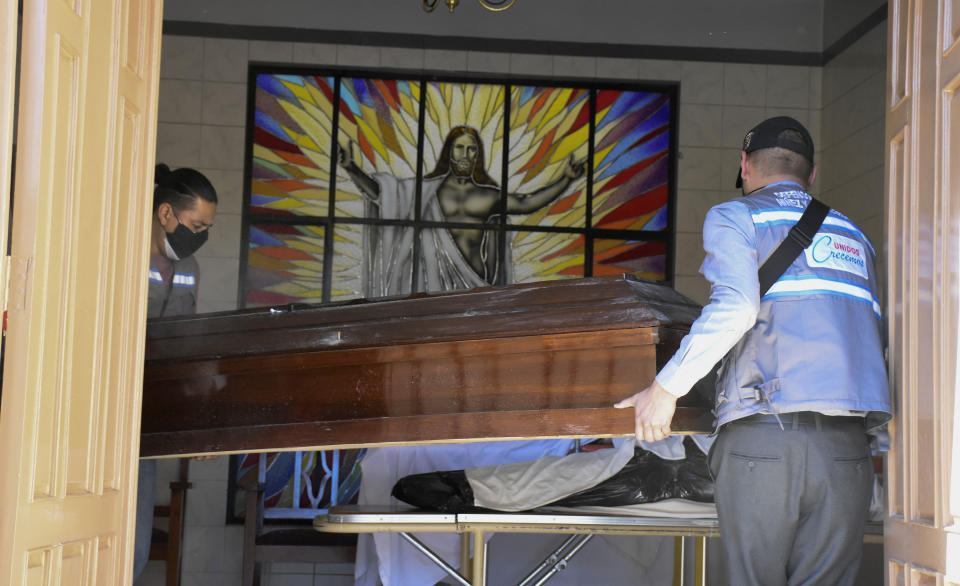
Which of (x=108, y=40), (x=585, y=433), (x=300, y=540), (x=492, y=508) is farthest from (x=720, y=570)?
(x=108, y=40)

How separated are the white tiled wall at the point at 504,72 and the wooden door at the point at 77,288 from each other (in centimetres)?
393

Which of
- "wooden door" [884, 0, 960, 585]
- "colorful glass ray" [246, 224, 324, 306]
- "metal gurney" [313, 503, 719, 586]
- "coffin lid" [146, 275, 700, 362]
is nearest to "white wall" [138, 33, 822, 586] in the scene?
"colorful glass ray" [246, 224, 324, 306]

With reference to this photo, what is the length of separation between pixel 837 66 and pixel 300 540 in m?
4.22

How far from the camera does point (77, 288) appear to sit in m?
2.10

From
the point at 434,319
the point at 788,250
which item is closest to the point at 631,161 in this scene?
the point at 434,319

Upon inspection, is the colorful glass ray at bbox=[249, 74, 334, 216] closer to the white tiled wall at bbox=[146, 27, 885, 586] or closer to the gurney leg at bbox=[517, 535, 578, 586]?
the white tiled wall at bbox=[146, 27, 885, 586]

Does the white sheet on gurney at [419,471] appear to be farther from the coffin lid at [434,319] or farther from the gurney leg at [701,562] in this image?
the coffin lid at [434,319]

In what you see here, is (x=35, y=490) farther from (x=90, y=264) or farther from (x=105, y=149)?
(x=105, y=149)

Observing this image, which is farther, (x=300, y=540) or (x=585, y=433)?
(x=300, y=540)

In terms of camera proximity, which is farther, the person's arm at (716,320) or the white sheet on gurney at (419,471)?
the white sheet on gurney at (419,471)

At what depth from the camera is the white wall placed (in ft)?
20.4

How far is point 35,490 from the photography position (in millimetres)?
1938

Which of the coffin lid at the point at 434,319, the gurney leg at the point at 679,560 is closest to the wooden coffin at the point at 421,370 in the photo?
the coffin lid at the point at 434,319

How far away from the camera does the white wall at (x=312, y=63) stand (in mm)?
6215
